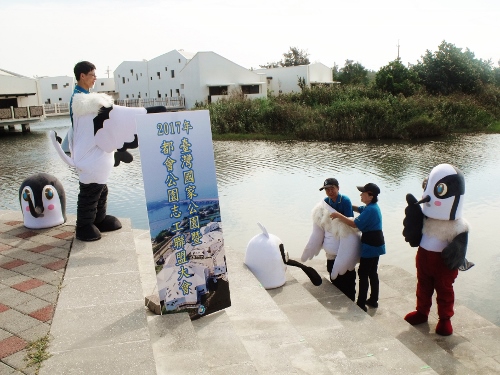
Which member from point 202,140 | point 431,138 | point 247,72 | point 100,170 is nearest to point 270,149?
point 431,138

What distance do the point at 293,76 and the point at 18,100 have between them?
20.8m

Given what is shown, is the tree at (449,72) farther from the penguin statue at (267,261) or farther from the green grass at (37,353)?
the green grass at (37,353)

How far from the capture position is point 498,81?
34.1 metres

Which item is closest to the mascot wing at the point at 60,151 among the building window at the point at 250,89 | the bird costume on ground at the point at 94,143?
the bird costume on ground at the point at 94,143

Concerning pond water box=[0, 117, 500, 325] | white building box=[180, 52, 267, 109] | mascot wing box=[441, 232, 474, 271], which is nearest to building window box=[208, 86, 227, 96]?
white building box=[180, 52, 267, 109]

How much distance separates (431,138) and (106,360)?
18.2m

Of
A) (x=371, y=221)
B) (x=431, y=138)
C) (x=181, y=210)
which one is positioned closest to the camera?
(x=181, y=210)

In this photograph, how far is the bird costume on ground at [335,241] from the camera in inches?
194

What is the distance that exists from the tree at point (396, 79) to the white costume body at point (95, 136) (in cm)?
2381

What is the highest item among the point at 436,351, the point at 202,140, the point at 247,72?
the point at 247,72

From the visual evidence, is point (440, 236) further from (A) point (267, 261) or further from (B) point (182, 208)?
(B) point (182, 208)

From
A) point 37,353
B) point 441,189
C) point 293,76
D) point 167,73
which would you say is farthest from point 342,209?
point 167,73

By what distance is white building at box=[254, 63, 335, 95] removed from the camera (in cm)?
3809

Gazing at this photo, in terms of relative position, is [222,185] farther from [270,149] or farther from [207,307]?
[207,307]
